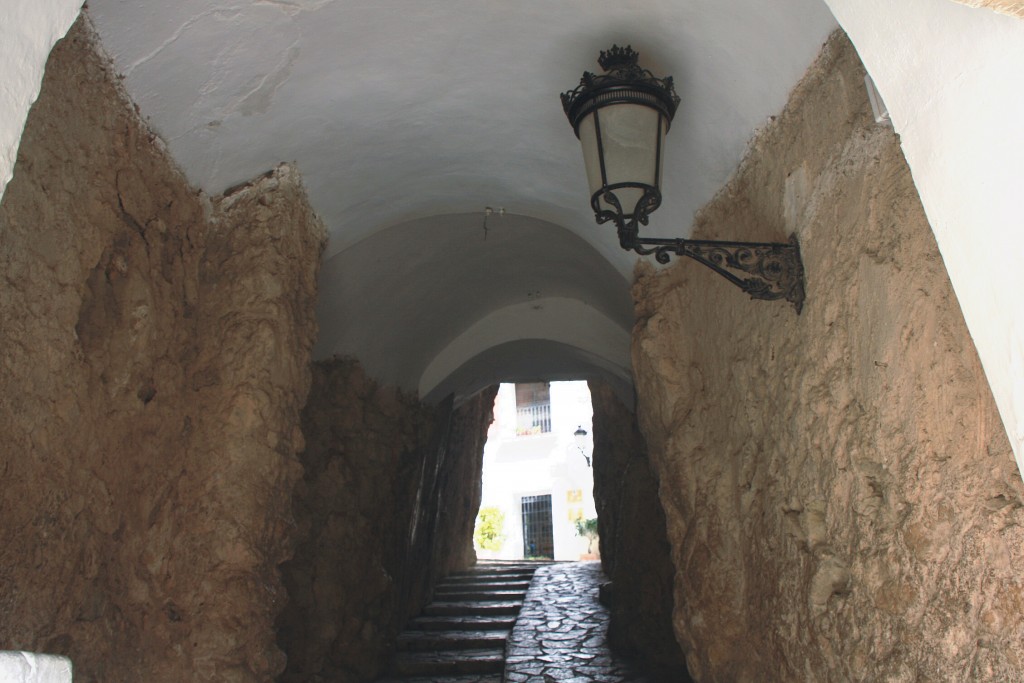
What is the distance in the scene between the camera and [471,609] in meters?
7.30

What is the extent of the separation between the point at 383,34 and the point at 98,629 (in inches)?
70.2

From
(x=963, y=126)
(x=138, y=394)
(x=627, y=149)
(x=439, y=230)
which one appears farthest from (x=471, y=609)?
(x=963, y=126)

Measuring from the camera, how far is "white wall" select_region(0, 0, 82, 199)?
111 centimetres

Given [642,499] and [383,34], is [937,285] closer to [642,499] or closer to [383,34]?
[383,34]

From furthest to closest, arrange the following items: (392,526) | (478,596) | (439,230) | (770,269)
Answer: (478,596)
(392,526)
(439,230)
(770,269)

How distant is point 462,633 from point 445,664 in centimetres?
89

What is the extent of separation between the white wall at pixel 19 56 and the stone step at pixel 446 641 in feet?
17.8

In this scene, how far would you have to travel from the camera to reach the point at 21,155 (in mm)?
1705

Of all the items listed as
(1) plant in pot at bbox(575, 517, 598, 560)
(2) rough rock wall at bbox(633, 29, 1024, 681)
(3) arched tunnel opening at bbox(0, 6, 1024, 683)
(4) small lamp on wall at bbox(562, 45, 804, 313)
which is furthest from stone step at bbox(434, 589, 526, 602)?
(1) plant in pot at bbox(575, 517, 598, 560)

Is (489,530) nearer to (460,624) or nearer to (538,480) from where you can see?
(538,480)

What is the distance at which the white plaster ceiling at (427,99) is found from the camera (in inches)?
86.9

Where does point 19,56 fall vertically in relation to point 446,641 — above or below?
above

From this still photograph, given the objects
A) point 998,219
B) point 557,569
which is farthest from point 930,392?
point 557,569

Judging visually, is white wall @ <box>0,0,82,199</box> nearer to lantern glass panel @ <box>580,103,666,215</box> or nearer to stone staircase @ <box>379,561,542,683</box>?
lantern glass panel @ <box>580,103,666,215</box>
